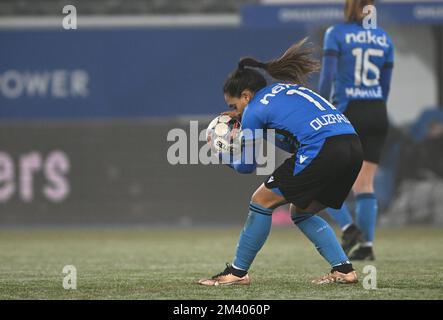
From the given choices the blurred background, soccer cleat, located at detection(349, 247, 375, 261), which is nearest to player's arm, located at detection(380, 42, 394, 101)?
soccer cleat, located at detection(349, 247, 375, 261)

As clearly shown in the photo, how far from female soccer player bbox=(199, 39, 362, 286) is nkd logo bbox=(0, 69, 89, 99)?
6279mm

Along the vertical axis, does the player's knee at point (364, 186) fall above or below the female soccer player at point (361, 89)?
below

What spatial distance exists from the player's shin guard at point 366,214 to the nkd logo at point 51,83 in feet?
16.5

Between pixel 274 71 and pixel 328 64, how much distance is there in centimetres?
176

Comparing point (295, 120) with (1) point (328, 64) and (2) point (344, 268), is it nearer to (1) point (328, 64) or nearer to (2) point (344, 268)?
(2) point (344, 268)

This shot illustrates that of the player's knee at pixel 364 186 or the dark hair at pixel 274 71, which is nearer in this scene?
the dark hair at pixel 274 71

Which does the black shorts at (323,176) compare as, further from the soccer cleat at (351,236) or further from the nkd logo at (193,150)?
the nkd logo at (193,150)

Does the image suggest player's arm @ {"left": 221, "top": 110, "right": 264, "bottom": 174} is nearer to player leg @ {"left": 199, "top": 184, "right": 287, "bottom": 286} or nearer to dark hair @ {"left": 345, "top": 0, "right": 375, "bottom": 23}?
player leg @ {"left": 199, "top": 184, "right": 287, "bottom": 286}

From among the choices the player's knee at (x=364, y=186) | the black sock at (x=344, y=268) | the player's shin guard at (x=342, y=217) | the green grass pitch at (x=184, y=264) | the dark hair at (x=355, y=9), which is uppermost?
the dark hair at (x=355, y=9)

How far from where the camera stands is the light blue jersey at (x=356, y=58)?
7.77 metres

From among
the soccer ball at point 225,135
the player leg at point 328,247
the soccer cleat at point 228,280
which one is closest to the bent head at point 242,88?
the soccer ball at point 225,135
